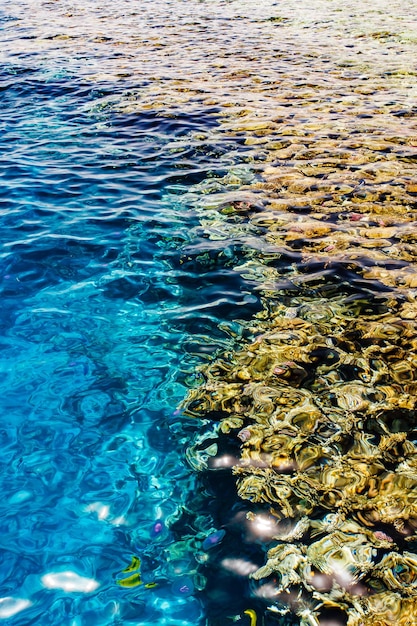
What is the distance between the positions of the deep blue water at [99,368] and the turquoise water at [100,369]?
0.06ft

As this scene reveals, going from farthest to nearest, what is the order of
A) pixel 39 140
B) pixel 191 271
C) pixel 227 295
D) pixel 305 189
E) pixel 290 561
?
pixel 39 140
pixel 305 189
pixel 191 271
pixel 227 295
pixel 290 561

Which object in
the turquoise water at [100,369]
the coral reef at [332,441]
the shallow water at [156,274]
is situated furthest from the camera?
the shallow water at [156,274]

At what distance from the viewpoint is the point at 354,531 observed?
434cm

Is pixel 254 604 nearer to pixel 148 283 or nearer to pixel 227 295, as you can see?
pixel 227 295

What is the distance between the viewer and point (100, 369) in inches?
250

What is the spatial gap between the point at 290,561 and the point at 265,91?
15520 millimetres

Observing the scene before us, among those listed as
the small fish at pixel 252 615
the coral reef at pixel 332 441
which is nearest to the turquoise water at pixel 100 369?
the small fish at pixel 252 615

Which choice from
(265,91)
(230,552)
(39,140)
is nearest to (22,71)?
(39,140)

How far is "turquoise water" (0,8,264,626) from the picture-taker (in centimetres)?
417

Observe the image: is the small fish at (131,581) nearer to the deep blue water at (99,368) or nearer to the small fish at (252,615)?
the deep blue water at (99,368)

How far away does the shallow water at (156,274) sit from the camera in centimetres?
429

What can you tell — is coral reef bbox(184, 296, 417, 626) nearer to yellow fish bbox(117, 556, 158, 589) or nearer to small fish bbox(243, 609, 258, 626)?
small fish bbox(243, 609, 258, 626)

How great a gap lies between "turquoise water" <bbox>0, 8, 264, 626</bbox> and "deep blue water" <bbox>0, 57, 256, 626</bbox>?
0.7 inches

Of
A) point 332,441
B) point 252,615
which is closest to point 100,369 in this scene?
point 332,441
